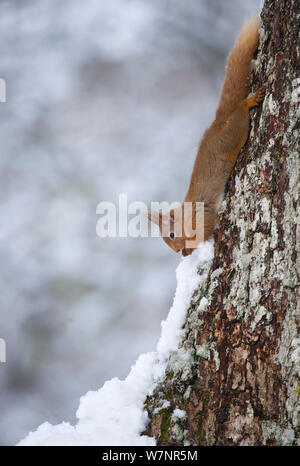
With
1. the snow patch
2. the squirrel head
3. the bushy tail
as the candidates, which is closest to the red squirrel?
the bushy tail

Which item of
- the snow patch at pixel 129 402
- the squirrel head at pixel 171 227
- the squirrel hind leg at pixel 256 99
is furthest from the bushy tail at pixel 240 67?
the squirrel head at pixel 171 227

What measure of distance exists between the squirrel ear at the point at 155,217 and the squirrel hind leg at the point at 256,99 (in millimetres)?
1430

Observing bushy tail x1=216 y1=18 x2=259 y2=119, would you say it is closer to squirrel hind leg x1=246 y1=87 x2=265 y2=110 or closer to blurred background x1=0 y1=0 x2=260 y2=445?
squirrel hind leg x1=246 y1=87 x2=265 y2=110

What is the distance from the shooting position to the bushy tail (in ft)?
6.10

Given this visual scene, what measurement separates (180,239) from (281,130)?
150cm

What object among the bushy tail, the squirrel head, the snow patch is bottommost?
the snow patch

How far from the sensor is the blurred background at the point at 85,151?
332cm

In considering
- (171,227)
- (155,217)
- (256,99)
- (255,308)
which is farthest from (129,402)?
Result: (155,217)

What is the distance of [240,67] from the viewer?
6.24ft

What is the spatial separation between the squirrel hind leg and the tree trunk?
0.04 metres

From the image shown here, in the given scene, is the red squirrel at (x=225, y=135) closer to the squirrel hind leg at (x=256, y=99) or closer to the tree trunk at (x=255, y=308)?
the squirrel hind leg at (x=256, y=99)

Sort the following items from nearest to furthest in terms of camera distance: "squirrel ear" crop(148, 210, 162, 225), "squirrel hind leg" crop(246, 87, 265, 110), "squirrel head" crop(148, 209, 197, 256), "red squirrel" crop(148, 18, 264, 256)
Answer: "squirrel hind leg" crop(246, 87, 265, 110)
"red squirrel" crop(148, 18, 264, 256)
"squirrel head" crop(148, 209, 197, 256)
"squirrel ear" crop(148, 210, 162, 225)

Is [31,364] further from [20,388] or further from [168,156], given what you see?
[168,156]

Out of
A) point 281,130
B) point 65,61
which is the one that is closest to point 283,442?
point 281,130
